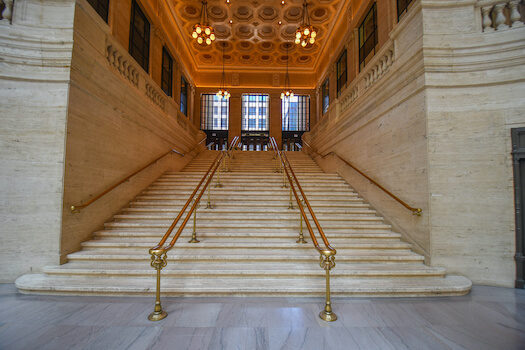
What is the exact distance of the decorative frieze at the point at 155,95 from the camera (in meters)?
7.68

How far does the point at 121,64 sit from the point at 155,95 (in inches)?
84.4

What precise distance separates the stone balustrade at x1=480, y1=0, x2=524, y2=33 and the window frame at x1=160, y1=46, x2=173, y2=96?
33.2ft

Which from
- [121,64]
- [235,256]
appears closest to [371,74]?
[235,256]

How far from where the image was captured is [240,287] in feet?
11.6

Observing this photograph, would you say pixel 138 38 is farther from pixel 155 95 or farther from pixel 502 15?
pixel 502 15

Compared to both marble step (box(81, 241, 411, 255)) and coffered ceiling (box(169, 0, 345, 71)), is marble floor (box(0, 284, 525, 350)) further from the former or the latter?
coffered ceiling (box(169, 0, 345, 71))

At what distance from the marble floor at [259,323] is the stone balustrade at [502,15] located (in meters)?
4.54

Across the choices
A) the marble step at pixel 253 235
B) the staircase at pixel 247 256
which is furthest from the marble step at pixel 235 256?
the marble step at pixel 253 235

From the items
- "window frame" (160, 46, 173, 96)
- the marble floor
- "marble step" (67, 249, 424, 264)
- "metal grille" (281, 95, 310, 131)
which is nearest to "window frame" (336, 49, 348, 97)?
"metal grille" (281, 95, 310, 131)

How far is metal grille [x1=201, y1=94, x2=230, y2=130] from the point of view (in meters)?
17.5

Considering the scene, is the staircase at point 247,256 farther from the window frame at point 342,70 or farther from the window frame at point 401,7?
the window frame at point 342,70

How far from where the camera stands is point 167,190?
7141 mm

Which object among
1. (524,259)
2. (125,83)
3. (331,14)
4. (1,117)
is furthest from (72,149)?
(331,14)

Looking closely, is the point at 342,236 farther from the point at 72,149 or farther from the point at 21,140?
the point at 21,140
